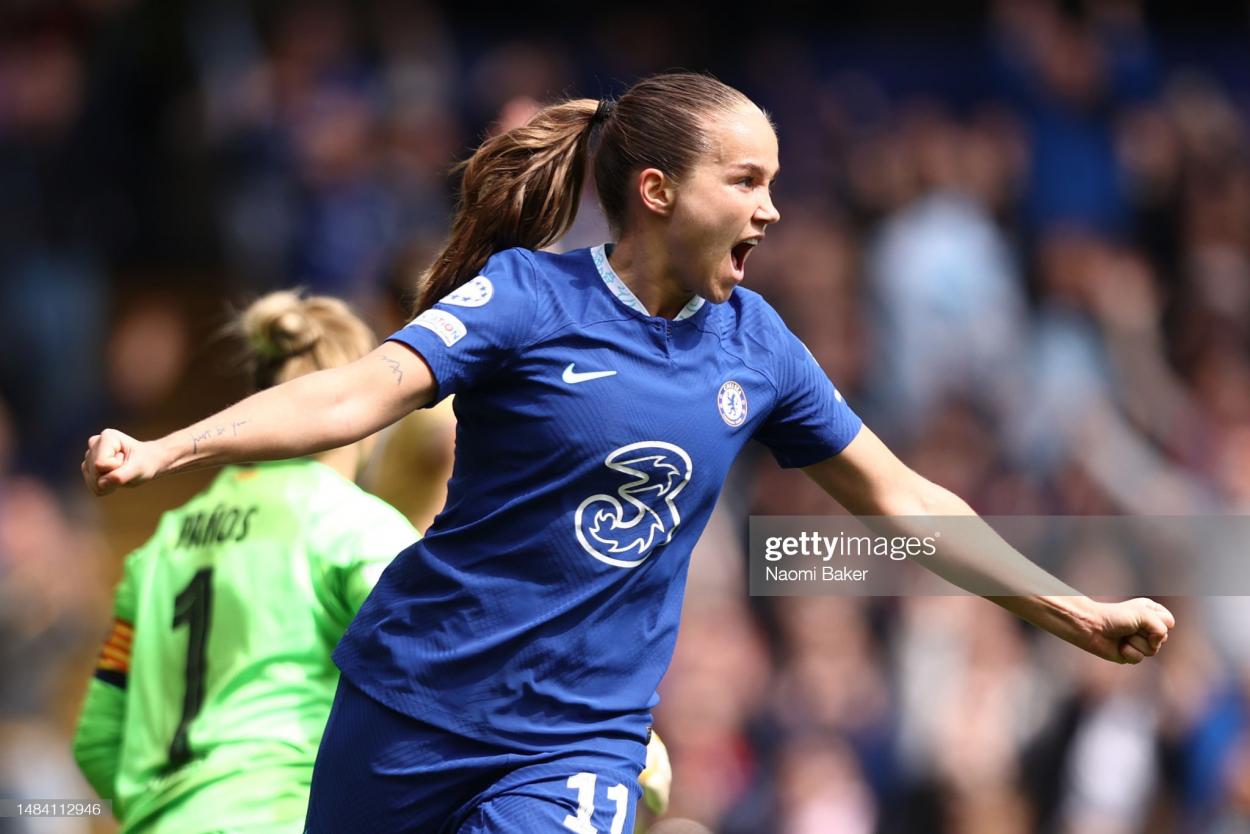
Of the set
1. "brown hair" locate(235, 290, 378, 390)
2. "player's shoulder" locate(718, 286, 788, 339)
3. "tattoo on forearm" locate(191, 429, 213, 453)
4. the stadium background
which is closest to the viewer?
"tattoo on forearm" locate(191, 429, 213, 453)

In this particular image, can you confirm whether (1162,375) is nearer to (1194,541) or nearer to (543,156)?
(1194,541)

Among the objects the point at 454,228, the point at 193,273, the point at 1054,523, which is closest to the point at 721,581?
the point at 1054,523

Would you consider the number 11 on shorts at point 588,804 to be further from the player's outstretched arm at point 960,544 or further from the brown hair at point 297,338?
the brown hair at point 297,338

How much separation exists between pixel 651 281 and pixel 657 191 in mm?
153

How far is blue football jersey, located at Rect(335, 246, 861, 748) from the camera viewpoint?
9.91ft

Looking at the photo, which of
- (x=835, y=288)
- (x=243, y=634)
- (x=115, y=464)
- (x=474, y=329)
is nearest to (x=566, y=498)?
(x=474, y=329)

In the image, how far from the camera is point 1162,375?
30.2 ft

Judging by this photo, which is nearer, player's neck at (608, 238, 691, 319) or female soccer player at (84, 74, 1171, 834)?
female soccer player at (84, 74, 1171, 834)

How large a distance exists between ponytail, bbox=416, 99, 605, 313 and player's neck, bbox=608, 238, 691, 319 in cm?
22

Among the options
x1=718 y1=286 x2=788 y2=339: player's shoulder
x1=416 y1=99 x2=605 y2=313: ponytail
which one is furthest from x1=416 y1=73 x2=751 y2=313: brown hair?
x1=718 y1=286 x2=788 y2=339: player's shoulder

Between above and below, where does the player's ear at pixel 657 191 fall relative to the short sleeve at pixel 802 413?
above

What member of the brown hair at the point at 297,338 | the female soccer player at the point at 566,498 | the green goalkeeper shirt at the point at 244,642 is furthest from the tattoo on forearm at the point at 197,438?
the brown hair at the point at 297,338

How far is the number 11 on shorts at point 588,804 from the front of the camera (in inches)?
119

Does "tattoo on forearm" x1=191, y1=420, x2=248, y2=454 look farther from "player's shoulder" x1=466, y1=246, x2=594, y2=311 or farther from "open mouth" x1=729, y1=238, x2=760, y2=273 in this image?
"open mouth" x1=729, y1=238, x2=760, y2=273
